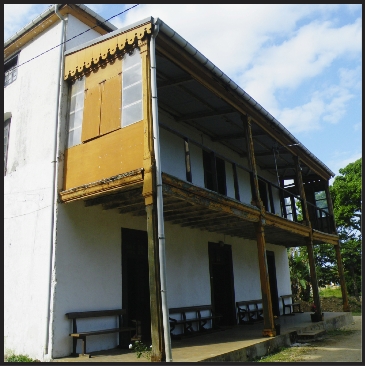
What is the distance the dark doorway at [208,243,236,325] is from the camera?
1291 centimetres

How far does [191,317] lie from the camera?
1111cm

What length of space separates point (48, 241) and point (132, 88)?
3.46 meters

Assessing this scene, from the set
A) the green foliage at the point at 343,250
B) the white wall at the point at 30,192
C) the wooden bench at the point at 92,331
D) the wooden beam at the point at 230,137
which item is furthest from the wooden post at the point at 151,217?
the green foliage at the point at 343,250

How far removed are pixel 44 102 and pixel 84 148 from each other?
2029 millimetres

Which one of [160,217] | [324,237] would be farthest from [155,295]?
[324,237]

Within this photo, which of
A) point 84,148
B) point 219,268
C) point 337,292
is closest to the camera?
point 84,148

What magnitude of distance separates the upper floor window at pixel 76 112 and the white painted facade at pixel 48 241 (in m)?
0.19

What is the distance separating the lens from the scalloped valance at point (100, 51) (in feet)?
25.7

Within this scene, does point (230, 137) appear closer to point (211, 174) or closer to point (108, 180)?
point (211, 174)

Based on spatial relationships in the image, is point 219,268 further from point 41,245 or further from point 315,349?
point 41,245

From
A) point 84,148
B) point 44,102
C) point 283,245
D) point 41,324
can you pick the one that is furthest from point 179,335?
point 283,245

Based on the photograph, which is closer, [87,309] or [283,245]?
[87,309]

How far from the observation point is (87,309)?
8297mm

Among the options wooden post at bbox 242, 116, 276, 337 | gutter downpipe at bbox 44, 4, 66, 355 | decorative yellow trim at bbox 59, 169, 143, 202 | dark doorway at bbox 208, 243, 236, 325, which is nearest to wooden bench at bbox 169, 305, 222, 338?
dark doorway at bbox 208, 243, 236, 325
